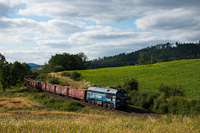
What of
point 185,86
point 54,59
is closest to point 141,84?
point 185,86

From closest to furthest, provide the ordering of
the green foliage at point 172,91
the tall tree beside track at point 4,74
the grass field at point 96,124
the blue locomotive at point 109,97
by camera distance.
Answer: the grass field at point 96,124, the blue locomotive at point 109,97, the green foliage at point 172,91, the tall tree beside track at point 4,74

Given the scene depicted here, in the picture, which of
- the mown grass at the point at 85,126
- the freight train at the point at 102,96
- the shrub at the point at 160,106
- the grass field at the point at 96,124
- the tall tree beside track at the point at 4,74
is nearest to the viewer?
the mown grass at the point at 85,126

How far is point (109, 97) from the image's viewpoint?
3112 cm

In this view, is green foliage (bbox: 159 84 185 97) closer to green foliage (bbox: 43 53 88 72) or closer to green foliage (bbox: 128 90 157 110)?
green foliage (bbox: 128 90 157 110)

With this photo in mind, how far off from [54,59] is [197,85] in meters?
90.1

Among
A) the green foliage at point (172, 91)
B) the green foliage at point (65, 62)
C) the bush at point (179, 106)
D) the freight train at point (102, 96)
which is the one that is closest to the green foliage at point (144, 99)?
the green foliage at point (172, 91)

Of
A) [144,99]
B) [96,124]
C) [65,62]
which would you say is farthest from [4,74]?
[65,62]

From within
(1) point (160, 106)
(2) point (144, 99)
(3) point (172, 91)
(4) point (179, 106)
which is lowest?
(1) point (160, 106)

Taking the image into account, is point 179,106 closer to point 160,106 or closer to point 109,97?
point 160,106

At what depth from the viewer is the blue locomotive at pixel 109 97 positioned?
98.7 ft

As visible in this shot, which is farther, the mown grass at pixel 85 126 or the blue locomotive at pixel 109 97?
the blue locomotive at pixel 109 97

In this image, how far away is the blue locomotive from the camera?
30.1 metres

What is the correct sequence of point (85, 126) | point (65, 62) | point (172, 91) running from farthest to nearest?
point (65, 62) → point (172, 91) → point (85, 126)

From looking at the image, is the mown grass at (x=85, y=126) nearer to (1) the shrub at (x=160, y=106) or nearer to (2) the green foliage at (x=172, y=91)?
(1) the shrub at (x=160, y=106)
